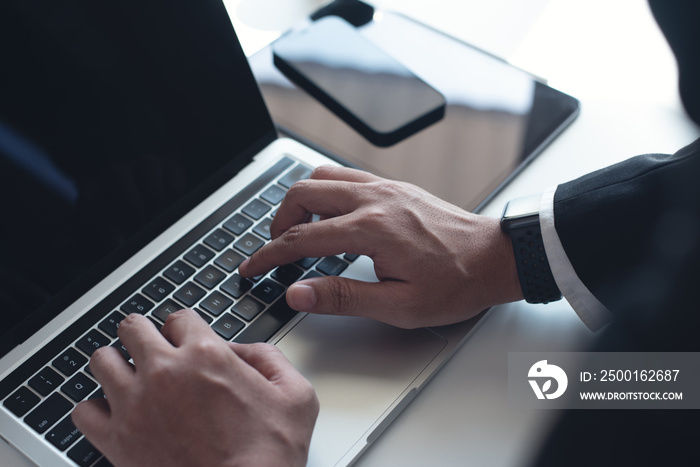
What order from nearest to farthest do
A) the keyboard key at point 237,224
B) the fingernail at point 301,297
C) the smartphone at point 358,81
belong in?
the fingernail at point 301,297 < the keyboard key at point 237,224 < the smartphone at point 358,81

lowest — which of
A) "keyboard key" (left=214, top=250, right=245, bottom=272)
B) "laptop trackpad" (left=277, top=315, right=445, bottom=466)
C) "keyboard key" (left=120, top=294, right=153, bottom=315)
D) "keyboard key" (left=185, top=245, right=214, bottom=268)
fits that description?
"laptop trackpad" (left=277, top=315, right=445, bottom=466)

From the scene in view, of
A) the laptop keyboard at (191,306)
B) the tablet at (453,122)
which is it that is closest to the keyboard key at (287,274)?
the laptop keyboard at (191,306)

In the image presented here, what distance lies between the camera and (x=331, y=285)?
0.64 m

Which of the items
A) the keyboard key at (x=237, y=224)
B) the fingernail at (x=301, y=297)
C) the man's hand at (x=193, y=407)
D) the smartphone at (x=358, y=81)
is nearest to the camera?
the man's hand at (x=193, y=407)

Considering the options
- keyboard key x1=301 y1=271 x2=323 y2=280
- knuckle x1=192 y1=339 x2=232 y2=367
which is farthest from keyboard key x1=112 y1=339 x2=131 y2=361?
keyboard key x1=301 y1=271 x2=323 y2=280

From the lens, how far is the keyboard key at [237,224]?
0.74 meters

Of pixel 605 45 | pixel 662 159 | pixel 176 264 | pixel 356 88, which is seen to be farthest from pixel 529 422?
pixel 605 45

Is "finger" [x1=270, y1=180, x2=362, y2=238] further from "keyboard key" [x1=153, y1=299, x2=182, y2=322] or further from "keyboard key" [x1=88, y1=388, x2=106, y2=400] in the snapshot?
"keyboard key" [x1=88, y1=388, x2=106, y2=400]

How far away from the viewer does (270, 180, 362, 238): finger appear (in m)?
0.71

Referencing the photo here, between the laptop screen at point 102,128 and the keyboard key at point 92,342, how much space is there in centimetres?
6

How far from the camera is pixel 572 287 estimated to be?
67cm

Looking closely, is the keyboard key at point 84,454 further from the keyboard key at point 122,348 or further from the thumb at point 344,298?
the thumb at point 344,298

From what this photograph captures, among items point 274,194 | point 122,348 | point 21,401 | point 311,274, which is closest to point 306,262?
point 311,274

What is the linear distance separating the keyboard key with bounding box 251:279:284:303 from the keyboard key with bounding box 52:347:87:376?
0.63 feet
